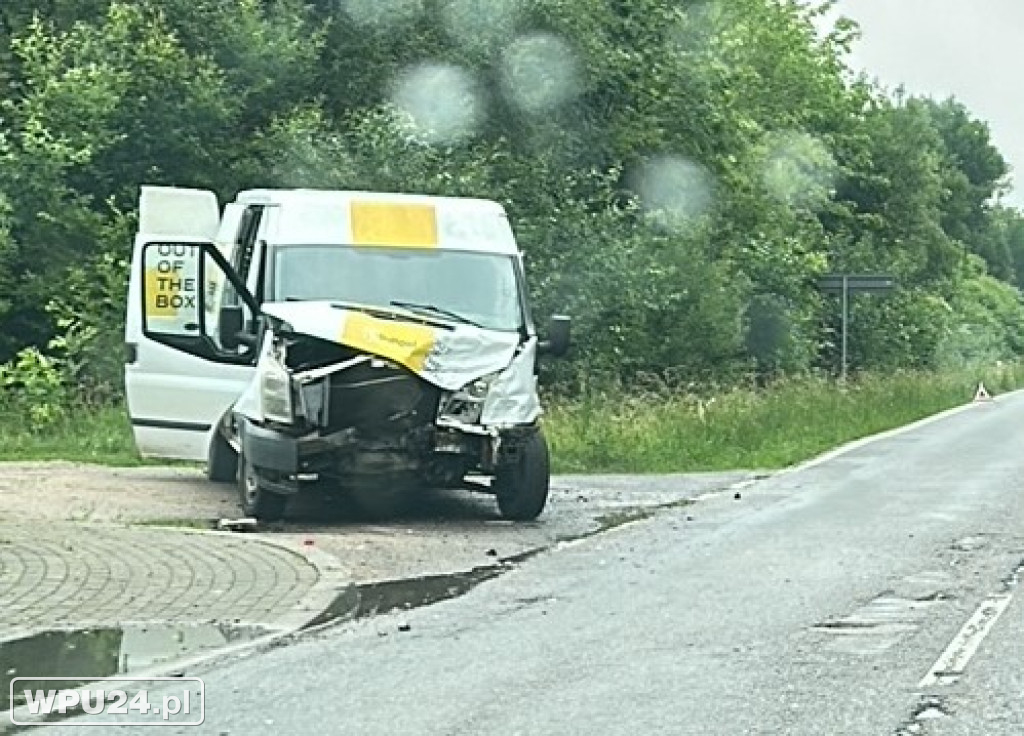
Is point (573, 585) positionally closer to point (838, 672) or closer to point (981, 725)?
point (838, 672)

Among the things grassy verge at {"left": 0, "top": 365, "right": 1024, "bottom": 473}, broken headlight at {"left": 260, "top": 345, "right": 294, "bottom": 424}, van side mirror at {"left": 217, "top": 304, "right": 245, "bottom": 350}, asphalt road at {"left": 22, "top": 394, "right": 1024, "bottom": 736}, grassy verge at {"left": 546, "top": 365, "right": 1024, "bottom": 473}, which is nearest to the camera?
asphalt road at {"left": 22, "top": 394, "right": 1024, "bottom": 736}

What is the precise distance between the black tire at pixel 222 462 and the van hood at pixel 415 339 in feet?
8.47

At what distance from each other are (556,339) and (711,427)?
31.5 feet

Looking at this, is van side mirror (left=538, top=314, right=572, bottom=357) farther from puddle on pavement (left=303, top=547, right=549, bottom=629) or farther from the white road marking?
the white road marking

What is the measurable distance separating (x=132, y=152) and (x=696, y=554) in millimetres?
17972

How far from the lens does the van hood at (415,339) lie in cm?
1429

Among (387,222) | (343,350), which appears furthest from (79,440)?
(343,350)

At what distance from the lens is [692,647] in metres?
9.46

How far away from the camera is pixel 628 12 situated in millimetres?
36531

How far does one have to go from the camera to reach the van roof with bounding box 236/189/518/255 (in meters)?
15.7

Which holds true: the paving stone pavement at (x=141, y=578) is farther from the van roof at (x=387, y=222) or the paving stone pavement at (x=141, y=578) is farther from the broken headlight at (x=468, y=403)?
the van roof at (x=387, y=222)

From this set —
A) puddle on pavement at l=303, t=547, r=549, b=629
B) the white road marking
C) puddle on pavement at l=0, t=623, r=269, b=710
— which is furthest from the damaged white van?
the white road marking

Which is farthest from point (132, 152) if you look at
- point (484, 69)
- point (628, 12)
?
point (628, 12)

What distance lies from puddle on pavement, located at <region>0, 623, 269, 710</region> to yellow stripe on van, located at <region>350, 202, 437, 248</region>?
628 cm
